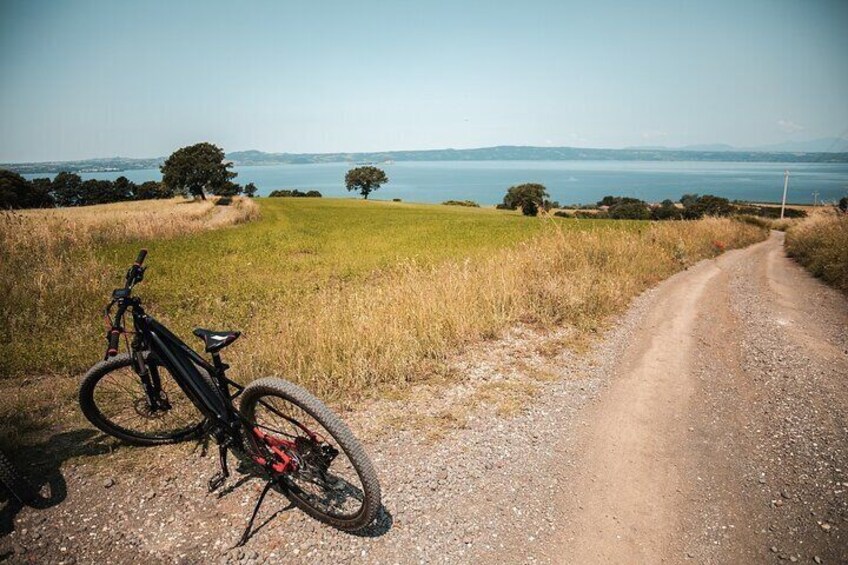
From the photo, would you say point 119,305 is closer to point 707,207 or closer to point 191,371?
point 191,371

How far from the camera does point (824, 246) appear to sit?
16734 millimetres

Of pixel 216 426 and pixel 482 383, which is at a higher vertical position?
pixel 216 426

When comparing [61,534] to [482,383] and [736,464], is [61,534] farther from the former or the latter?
[736,464]

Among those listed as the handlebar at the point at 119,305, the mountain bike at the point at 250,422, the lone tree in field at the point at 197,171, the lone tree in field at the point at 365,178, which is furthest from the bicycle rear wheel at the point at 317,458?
the lone tree in field at the point at 365,178

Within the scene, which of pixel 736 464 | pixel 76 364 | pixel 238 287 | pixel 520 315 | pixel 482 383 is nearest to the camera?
pixel 736 464

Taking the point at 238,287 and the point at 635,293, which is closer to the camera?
the point at 635,293

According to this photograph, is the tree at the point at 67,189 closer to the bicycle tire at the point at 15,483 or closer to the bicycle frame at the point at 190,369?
the bicycle tire at the point at 15,483

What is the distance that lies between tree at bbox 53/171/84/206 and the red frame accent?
108 meters

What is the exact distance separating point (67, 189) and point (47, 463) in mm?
110398

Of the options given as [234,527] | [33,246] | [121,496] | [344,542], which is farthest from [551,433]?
[33,246]

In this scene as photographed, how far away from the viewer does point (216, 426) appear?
3871 millimetres

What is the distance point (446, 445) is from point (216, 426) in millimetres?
2542

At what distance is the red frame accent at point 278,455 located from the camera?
352 centimetres

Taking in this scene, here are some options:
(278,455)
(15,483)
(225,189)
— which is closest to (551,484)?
(278,455)
